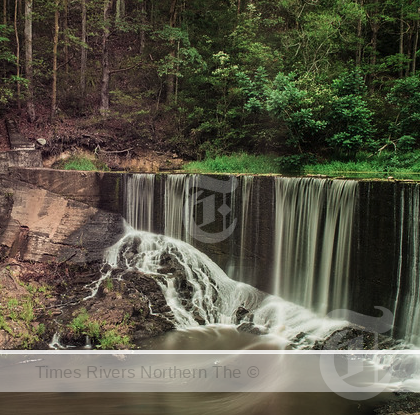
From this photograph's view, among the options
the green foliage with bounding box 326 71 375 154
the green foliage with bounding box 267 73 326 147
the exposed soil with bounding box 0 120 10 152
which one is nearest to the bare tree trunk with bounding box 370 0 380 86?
the green foliage with bounding box 326 71 375 154

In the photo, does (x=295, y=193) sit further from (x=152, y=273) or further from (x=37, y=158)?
(x=37, y=158)

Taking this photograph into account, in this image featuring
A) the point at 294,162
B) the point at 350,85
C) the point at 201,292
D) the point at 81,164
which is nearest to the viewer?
the point at 201,292

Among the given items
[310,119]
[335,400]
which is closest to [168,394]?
[335,400]

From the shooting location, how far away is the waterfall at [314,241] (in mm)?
7172

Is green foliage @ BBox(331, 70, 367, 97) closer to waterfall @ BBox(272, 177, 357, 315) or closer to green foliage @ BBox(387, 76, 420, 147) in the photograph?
green foliage @ BBox(387, 76, 420, 147)

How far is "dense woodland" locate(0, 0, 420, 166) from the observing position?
10.0 m

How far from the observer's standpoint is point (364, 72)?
12.6 meters

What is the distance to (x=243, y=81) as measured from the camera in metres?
10.8

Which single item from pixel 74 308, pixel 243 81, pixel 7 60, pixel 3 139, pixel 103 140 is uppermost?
pixel 7 60

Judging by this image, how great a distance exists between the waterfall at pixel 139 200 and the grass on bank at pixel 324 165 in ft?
8.64

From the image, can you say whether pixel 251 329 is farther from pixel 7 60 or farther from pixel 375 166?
pixel 7 60

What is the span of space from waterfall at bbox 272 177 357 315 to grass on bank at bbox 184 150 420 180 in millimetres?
1768

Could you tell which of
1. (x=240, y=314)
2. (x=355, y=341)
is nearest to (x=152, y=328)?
(x=240, y=314)

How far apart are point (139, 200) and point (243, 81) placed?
5.03 meters
